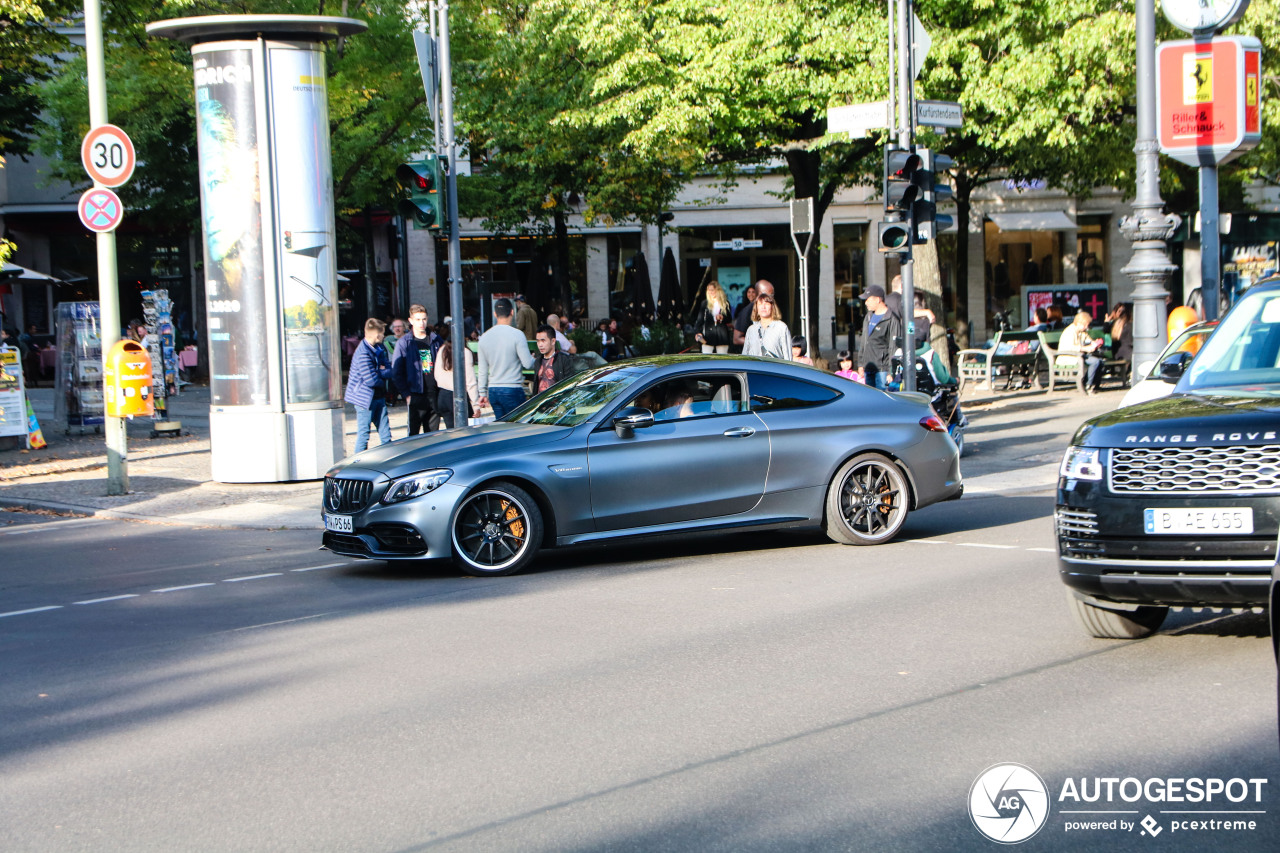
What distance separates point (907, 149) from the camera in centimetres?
1532

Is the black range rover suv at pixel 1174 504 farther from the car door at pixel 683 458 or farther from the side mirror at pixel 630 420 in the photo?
the side mirror at pixel 630 420

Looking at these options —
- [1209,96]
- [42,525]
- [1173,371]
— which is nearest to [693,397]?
[1173,371]

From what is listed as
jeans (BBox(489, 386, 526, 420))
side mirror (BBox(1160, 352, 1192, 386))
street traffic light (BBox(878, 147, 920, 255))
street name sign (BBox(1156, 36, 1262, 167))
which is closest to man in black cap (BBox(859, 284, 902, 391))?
street traffic light (BBox(878, 147, 920, 255))

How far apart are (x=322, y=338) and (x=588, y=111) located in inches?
341

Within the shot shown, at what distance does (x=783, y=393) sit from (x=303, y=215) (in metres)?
6.85

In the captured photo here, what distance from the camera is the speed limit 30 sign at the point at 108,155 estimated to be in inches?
551

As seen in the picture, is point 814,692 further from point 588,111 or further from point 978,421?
point 588,111

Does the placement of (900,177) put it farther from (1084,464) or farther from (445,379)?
(1084,464)

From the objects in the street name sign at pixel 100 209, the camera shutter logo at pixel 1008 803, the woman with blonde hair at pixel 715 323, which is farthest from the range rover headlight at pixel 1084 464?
the woman with blonde hair at pixel 715 323

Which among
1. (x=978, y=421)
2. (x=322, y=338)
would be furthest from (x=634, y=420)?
(x=978, y=421)

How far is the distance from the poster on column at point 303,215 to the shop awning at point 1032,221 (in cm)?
3208

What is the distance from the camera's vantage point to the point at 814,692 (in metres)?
6.09

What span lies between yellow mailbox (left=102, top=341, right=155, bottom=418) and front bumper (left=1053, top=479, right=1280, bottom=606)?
10.7 m

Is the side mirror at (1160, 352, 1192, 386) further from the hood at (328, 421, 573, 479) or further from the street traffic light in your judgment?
the street traffic light
